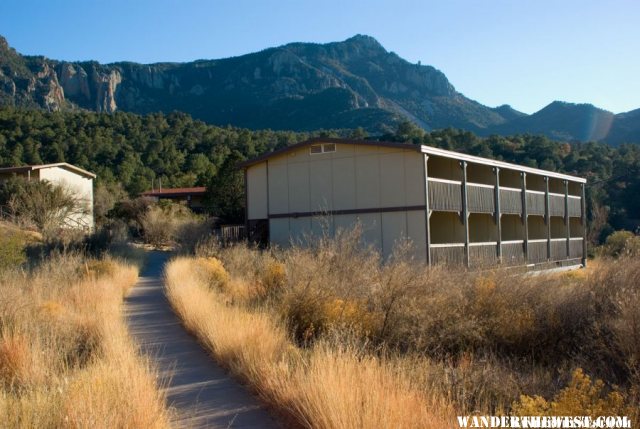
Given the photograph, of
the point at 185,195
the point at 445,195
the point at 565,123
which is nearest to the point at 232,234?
the point at 445,195

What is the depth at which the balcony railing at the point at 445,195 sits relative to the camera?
2450 cm

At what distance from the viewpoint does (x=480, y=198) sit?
91.9 ft

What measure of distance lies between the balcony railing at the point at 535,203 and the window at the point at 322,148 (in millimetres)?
11945

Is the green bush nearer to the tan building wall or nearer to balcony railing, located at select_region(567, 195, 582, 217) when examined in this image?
the tan building wall

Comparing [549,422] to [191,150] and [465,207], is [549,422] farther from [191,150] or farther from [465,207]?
[191,150]

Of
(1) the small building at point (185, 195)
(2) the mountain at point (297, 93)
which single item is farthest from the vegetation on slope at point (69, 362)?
(2) the mountain at point (297, 93)


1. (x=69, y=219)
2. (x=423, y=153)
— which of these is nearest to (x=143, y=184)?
(x=69, y=219)

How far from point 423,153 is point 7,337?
57.2 feet

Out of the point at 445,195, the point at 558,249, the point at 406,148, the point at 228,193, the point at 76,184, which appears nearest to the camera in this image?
the point at 406,148

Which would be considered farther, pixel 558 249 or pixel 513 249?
pixel 558 249

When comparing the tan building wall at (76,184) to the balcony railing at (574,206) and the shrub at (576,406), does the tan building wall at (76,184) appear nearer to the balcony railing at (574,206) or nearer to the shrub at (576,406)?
the balcony railing at (574,206)

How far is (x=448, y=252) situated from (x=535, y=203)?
1039 cm

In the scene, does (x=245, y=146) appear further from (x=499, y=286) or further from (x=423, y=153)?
(x=499, y=286)

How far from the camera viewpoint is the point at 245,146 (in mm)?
61219
